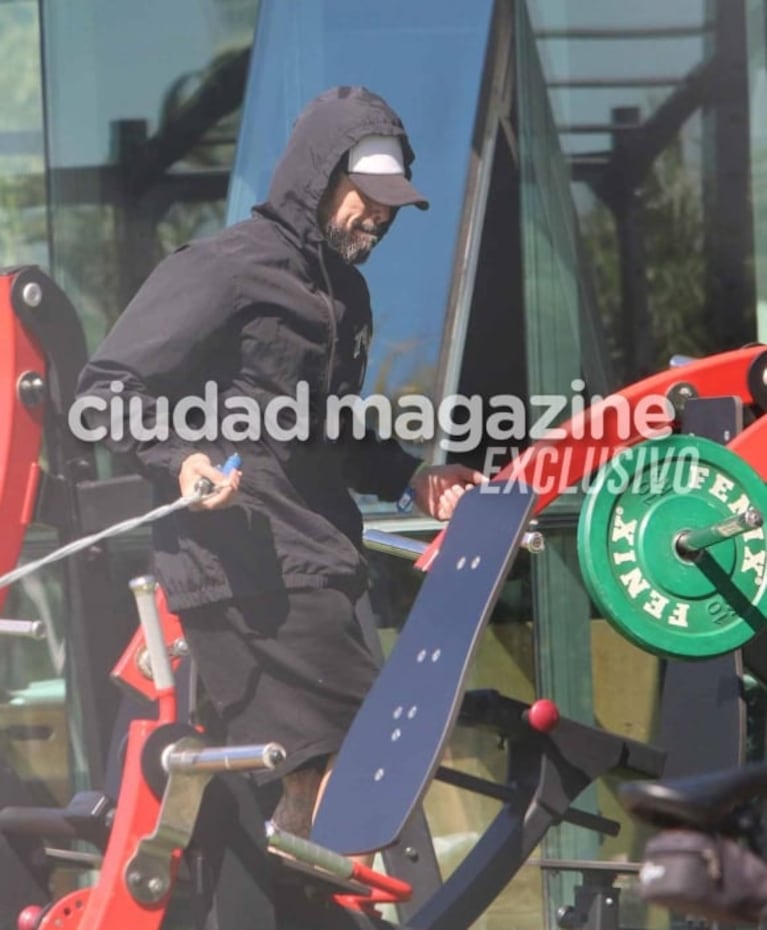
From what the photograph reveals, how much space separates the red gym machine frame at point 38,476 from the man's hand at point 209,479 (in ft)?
1.14

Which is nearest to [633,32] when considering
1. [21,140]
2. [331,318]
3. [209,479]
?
[21,140]

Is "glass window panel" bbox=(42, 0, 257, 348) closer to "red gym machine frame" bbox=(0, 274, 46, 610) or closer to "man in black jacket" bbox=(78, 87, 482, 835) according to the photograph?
"red gym machine frame" bbox=(0, 274, 46, 610)

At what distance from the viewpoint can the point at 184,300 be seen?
363 cm

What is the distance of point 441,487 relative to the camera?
3840 mm

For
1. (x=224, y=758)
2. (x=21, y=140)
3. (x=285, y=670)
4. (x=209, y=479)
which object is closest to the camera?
(x=224, y=758)

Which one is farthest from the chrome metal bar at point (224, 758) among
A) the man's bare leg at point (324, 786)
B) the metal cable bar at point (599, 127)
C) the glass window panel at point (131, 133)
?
the metal cable bar at point (599, 127)

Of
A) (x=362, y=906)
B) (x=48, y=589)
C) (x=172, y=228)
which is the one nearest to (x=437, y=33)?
(x=172, y=228)

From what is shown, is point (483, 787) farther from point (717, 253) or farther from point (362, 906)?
point (717, 253)

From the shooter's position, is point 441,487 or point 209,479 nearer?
point 209,479

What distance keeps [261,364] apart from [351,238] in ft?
1.04

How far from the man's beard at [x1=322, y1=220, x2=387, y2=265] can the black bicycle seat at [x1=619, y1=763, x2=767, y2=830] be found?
1.74 meters

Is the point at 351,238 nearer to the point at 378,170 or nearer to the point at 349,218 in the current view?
the point at 349,218

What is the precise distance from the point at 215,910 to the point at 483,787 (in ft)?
2.14

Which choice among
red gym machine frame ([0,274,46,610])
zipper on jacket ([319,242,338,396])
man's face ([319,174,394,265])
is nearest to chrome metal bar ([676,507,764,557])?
zipper on jacket ([319,242,338,396])
